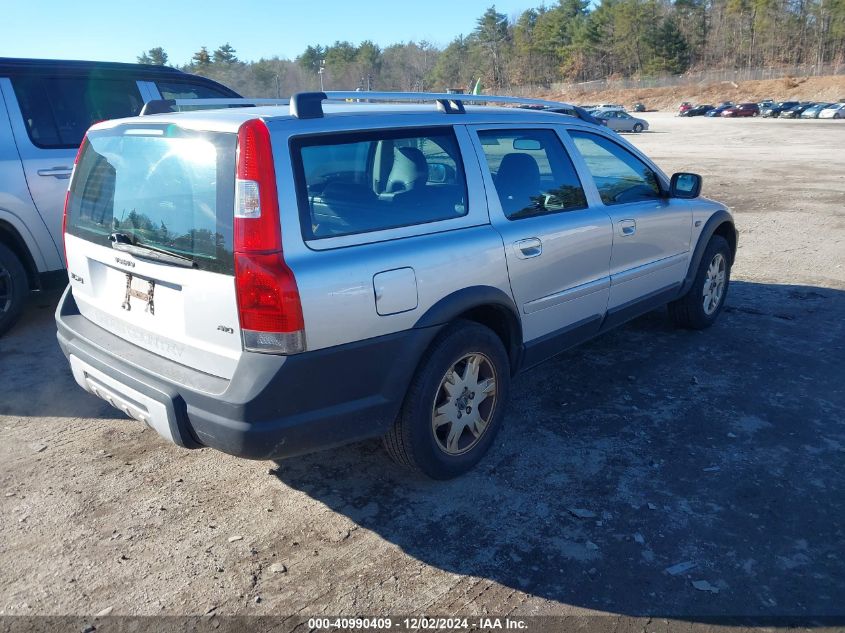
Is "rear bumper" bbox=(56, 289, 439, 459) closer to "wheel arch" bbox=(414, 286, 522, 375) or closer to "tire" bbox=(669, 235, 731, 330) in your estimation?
"wheel arch" bbox=(414, 286, 522, 375)

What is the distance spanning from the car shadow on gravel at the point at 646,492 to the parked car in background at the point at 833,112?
55.8 meters

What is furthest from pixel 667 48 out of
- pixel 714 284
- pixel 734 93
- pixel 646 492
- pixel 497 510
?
pixel 497 510

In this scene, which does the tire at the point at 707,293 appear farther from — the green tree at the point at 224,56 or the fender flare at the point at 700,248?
the green tree at the point at 224,56

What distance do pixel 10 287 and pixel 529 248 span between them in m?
4.20

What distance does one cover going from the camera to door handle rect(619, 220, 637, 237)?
452cm

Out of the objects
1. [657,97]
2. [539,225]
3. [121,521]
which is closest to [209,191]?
[121,521]

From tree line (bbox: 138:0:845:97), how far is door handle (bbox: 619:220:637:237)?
88.6 m

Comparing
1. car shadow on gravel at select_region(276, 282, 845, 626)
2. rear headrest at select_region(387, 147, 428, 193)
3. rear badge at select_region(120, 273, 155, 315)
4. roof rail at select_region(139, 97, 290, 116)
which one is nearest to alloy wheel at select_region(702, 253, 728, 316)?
car shadow on gravel at select_region(276, 282, 845, 626)

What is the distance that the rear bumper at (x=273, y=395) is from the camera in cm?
→ 275

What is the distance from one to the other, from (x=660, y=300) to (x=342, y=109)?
302 centimetres

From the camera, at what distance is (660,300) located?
204 inches

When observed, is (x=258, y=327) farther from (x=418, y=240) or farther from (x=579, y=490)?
(x=579, y=490)

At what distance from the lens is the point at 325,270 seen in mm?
2781

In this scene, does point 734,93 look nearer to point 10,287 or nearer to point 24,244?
point 24,244
